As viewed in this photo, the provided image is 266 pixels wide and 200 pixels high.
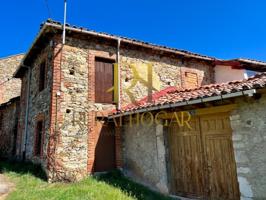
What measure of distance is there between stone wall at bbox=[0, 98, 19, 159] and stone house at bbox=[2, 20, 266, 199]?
1587 mm

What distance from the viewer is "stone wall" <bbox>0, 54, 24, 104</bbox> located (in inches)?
744

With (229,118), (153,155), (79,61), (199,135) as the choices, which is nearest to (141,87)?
(79,61)

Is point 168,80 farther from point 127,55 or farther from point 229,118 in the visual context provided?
point 229,118

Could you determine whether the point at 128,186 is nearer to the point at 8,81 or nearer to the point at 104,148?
the point at 104,148

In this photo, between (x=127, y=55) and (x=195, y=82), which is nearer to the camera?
(x=127, y=55)

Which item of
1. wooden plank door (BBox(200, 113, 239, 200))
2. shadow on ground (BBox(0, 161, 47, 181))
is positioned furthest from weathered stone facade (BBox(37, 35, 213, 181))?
wooden plank door (BBox(200, 113, 239, 200))

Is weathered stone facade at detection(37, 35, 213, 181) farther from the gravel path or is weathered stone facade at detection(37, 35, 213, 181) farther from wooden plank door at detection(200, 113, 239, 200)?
wooden plank door at detection(200, 113, 239, 200)

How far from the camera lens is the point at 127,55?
10.7m

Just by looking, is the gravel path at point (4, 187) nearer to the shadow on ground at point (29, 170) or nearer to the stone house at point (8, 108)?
the shadow on ground at point (29, 170)

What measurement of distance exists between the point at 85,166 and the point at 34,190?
2.03 metres

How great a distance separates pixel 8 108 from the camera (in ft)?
51.4

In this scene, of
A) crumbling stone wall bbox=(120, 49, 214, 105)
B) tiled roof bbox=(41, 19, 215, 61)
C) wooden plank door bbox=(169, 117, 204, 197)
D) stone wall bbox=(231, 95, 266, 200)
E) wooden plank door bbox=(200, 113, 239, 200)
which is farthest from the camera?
crumbling stone wall bbox=(120, 49, 214, 105)

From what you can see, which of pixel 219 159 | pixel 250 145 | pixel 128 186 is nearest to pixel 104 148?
pixel 128 186

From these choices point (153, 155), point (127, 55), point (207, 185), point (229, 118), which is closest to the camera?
point (229, 118)
